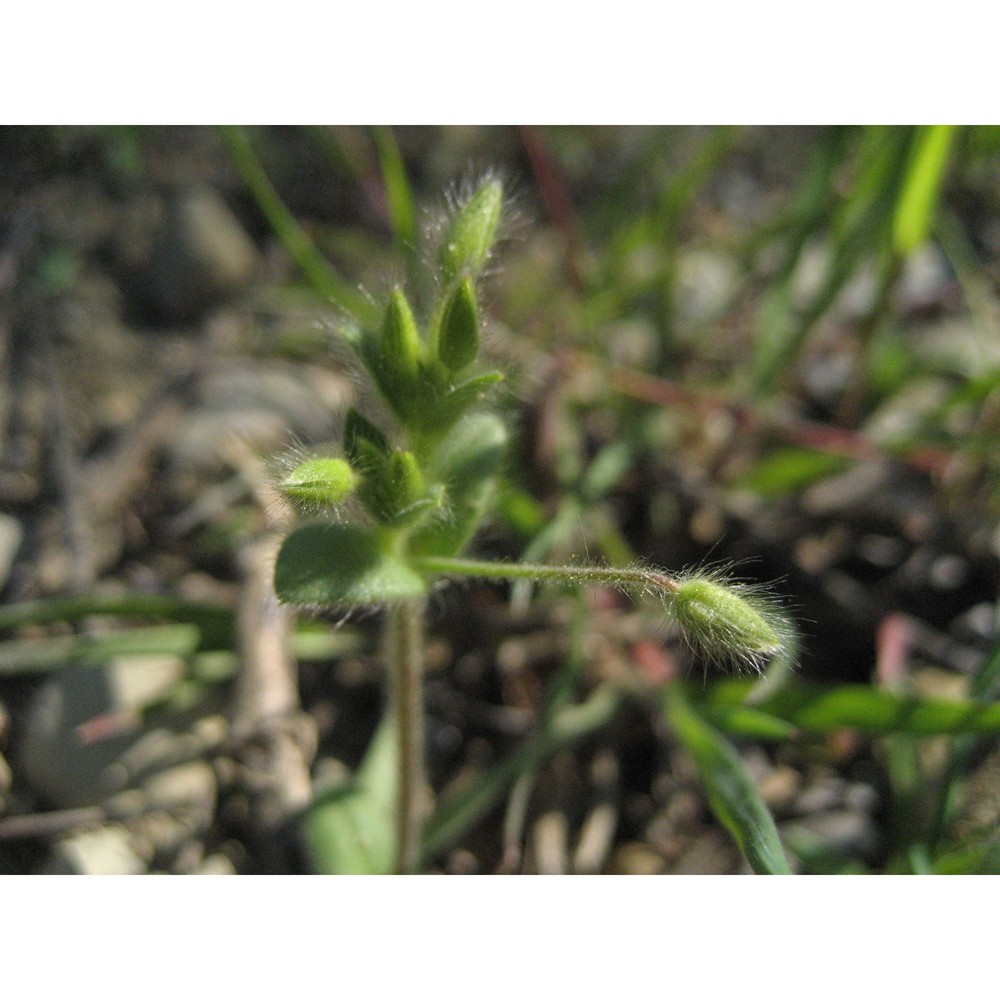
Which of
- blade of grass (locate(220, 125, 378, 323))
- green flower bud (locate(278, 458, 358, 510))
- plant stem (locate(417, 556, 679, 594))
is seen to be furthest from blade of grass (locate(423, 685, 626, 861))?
blade of grass (locate(220, 125, 378, 323))

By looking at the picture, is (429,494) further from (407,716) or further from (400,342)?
(407,716)

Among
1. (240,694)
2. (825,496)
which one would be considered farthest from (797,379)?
(240,694)

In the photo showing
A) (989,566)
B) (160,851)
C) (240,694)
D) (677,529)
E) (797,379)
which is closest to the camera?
(160,851)

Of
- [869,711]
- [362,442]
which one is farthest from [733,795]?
[362,442]

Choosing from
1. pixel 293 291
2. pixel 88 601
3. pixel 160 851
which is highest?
pixel 293 291

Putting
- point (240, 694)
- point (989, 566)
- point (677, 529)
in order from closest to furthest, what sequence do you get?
point (240, 694), point (989, 566), point (677, 529)

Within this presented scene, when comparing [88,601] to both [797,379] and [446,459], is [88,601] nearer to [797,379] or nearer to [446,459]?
[446,459]

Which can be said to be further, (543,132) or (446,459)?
(543,132)
